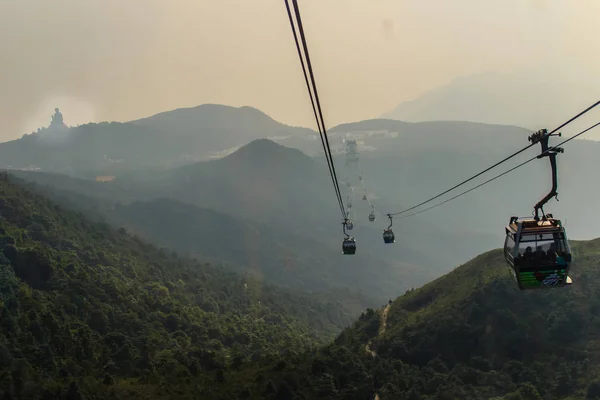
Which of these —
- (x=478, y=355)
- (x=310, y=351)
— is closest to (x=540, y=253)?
(x=478, y=355)

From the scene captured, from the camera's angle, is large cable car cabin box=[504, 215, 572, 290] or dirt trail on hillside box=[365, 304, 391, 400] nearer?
large cable car cabin box=[504, 215, 572, 290]

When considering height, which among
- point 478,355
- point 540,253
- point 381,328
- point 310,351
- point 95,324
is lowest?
point 381,328

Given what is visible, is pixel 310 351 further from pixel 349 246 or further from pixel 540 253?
pixel 540 253

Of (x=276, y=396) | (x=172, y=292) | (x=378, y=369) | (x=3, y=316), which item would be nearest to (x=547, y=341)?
(x=378, y=369)

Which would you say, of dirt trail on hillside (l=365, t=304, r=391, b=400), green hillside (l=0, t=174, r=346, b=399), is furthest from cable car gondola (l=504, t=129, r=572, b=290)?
dirt trail on hillside (l=365, t=304, r=391, b=400)

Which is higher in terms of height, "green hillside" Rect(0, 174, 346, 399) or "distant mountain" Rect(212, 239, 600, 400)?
"green hillside" Rect(0, 174, 346, 399)

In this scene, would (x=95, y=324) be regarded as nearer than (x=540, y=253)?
No

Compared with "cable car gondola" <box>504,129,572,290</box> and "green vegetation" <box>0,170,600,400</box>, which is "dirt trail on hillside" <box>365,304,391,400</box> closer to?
"green vegetation" <box>0,170,600,400</box>

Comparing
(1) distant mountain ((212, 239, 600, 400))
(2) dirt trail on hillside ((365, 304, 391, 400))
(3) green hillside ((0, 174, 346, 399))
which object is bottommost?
(2) dirt trail on hillside ((365, 304, 391, 400))
